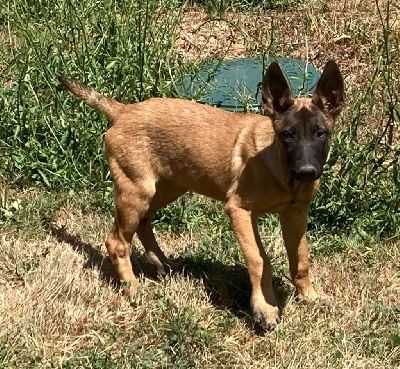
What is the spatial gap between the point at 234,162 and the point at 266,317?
1.05m

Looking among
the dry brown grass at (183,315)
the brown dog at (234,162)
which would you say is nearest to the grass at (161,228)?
the dry brown grass at (183,315)

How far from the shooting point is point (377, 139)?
6.39 m

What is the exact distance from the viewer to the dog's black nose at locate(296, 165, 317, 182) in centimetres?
463

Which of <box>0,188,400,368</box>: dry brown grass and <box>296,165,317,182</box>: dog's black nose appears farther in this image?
<box>0,188,400,368</box>: dry brown grass

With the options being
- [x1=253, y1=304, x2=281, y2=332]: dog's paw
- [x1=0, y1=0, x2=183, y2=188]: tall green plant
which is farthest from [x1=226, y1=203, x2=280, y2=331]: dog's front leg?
[x1=0, y1=0, x2=183, y2=188]: tall green plant

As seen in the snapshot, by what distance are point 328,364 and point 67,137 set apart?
11.1ft

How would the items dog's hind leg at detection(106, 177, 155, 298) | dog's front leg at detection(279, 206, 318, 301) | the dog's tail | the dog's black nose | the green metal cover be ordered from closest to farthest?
the dog's black nose < dog's front leg at detection(279, 206, 318, 301) < dog's hind leg at detection(106, 177, 155, 298) < the dog's tail < the green metal cover

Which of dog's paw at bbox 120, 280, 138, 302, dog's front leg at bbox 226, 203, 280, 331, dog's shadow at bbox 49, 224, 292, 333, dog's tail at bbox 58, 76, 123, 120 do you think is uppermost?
dog's tail at bbox 58, 76, 123, 120

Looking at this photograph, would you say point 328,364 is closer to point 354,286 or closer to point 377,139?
point 354,286

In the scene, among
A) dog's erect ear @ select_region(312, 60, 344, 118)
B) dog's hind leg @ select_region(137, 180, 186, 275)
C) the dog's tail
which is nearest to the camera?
dog's erect ear @ select_region(312, 60, 344, 118)

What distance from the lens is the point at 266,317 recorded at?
5.02 metres

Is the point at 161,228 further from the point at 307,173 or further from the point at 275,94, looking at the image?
the point at 307,173

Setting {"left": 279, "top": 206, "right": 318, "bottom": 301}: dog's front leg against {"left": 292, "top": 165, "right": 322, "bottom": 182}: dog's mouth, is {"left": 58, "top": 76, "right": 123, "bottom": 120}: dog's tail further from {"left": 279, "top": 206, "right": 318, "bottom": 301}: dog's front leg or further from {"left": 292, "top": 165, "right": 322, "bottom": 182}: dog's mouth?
{"left": 292, "top": 165, "right": 322, "bottom": 182}: dog's mouth

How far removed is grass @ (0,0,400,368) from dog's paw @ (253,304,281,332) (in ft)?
0.19
